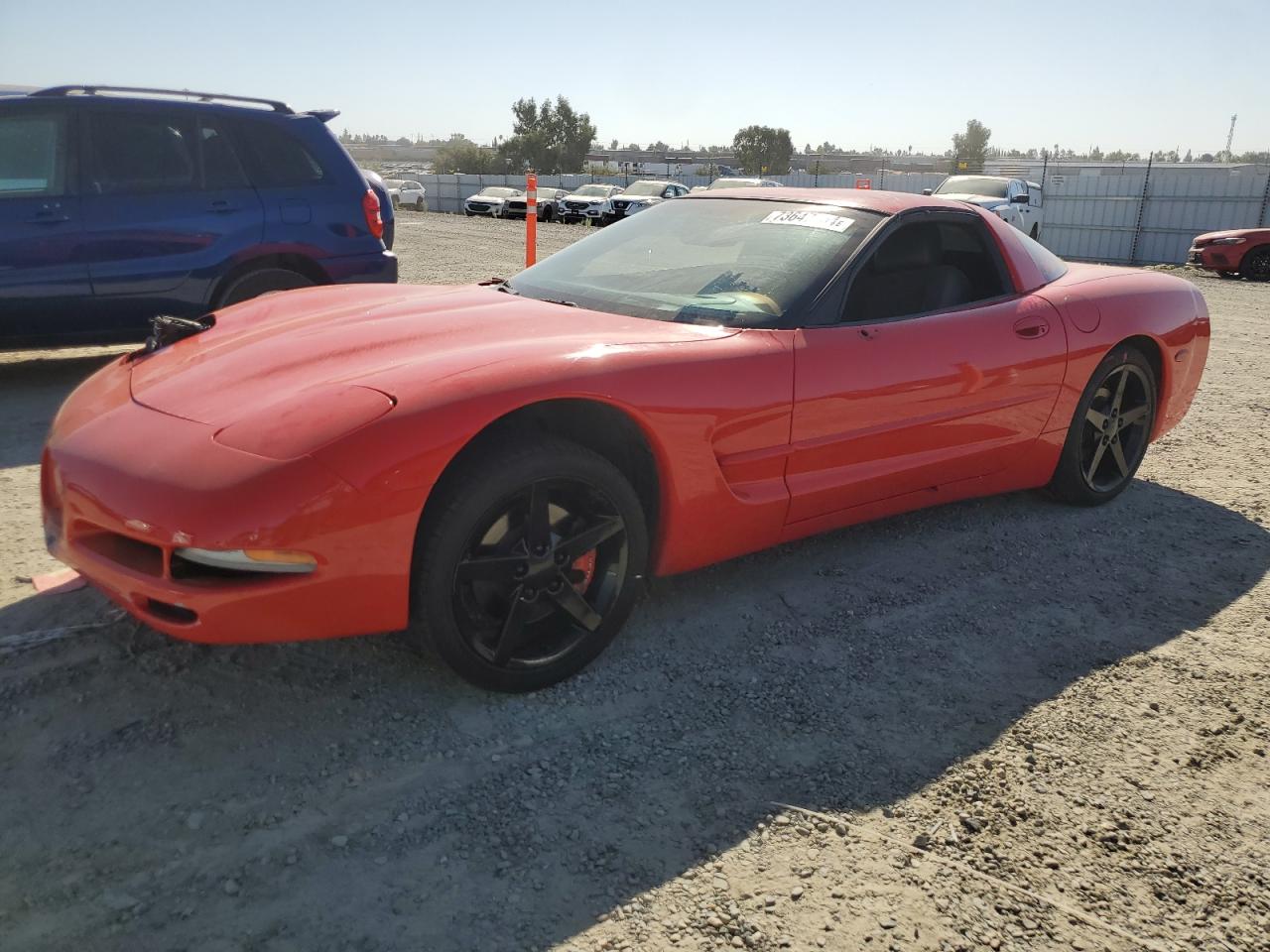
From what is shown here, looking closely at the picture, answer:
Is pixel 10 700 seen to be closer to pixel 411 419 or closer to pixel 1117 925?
pixel 411 419

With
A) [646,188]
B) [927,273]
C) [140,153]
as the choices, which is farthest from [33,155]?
[646,188]

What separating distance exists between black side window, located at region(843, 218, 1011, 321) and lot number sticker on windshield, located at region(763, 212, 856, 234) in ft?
0.51

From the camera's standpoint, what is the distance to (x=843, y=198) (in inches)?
146

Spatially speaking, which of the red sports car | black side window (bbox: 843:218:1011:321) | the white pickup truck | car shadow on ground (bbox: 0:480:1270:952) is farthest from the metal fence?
car shadow on ground (bbox: 0:480:1270:952)

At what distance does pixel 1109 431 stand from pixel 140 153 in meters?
5.31

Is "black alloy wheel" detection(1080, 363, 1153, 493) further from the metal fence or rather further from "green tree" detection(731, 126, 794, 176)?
"green tree" detection(731, 126, 794, 176)

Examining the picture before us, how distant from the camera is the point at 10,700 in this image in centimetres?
250

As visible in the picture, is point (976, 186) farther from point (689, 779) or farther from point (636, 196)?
point (689, 779)

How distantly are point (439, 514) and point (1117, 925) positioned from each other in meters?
1.70

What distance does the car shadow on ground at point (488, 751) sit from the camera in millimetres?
1918

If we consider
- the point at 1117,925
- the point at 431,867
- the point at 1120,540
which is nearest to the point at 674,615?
the point at 431,867

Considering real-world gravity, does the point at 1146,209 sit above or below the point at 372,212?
above

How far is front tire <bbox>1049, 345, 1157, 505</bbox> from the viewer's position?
4.16m

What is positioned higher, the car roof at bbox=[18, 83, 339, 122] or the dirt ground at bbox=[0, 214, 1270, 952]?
the car roof at bbox=[18, 83, 339, 122]
